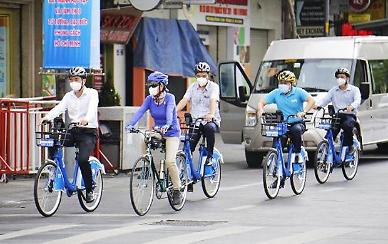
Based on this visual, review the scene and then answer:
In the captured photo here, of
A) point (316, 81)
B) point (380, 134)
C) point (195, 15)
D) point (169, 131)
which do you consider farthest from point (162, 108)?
point (195, 15)

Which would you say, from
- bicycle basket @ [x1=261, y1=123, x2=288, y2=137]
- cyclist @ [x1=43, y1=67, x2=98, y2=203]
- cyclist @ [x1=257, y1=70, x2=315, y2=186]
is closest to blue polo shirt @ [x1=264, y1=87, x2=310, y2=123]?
cyclist @ [x1=257, y1=70, x2=315, y2=186]

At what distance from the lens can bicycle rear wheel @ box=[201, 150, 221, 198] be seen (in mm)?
15305

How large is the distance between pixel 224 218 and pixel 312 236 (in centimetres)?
191

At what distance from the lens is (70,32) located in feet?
55.8

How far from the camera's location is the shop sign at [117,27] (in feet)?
83.8

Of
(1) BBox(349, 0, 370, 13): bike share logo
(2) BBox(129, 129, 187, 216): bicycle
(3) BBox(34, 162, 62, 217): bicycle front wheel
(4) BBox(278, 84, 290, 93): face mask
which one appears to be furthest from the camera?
(1) BBox(349, 0, 370, 13): bike share logo

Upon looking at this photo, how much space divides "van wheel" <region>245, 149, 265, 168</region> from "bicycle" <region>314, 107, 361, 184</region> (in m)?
2.65

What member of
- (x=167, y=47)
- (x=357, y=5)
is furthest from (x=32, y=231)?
(x=357, y=5)

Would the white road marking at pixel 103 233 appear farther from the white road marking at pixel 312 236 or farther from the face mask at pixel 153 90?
the face mask at pixel 153 90

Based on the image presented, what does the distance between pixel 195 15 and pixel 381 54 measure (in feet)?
28.9

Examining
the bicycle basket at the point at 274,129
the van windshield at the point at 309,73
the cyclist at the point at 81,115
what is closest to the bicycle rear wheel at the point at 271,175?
the bicycle basket at the point at 274,129

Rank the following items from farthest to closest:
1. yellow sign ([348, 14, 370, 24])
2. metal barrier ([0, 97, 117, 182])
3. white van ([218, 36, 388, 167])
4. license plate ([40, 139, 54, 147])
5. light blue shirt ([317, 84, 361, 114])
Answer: yellow sign ([348, 14, 370, 24]) < white van ([218, 36, 388, 167]) < light blue shirt ([317, 84, 361, 114]) < metal barrier ([0, 97, 117, 182]) < license plate ([40, 139, 54, 147])

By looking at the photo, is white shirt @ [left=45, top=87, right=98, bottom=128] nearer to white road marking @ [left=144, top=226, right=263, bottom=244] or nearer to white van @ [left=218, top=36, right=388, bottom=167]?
white road marking @ [left=144, top=226, right=263, bottom=244]

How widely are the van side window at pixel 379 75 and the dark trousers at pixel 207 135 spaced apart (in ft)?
23.1
